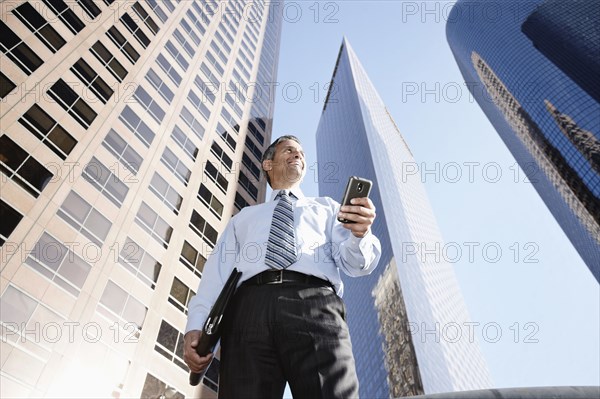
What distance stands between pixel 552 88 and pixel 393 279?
46.0 meters

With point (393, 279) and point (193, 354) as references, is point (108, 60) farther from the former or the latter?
point (393, 279)

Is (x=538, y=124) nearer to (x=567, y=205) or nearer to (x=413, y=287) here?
(x=567, y=205)

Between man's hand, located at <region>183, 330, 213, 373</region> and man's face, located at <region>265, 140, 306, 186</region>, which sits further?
man's face, located at <region>265, 140, 306, 186</region>

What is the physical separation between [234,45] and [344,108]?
8495 cm

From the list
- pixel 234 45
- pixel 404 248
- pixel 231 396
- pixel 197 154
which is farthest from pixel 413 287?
pixel 231 396

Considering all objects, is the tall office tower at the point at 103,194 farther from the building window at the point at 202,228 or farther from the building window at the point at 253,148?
the building window at the point at 253,148

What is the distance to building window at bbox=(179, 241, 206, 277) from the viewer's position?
873 inches

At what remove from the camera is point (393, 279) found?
283 ft

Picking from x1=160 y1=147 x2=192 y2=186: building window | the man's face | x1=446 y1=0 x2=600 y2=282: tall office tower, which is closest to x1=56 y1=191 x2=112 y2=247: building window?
x1=160 y1=147 x2=192 y2=186: building window

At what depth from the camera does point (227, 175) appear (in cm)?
2970

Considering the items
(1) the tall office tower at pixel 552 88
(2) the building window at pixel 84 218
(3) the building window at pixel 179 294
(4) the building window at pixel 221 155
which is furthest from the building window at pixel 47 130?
(1) the tall office tower at pixel 552 88

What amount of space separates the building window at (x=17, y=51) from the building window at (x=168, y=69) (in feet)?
30.2

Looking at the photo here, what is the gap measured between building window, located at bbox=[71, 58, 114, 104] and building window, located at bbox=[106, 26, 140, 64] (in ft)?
11.6

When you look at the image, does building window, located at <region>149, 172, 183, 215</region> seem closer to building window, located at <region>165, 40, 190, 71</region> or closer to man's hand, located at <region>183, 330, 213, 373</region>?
building window, located at <region>165, 40, 190, 71</region>
